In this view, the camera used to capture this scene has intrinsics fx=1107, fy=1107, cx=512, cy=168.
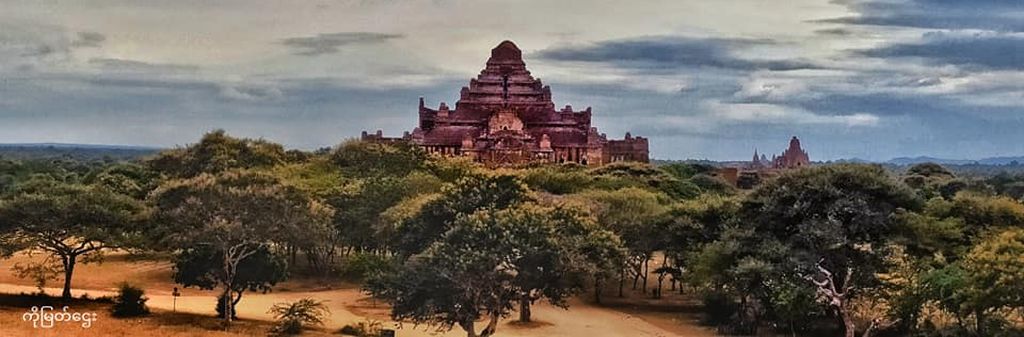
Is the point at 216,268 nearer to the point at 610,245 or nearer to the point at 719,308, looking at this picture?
the point at 610,245

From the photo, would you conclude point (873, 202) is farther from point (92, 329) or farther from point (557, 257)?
point (92, 329)

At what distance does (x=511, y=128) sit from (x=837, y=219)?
52.7 meters

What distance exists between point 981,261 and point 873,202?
6.09 meters

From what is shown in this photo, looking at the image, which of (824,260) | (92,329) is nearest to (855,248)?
(824,260)

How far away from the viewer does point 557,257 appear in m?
27.9

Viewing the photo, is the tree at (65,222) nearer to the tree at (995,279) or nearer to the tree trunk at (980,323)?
the tree at (995,279)

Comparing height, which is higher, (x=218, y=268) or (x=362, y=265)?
(x=218, y=268)

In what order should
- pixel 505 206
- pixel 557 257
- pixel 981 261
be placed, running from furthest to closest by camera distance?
pixel 505 206, pixel 557 257, pixel 981 261

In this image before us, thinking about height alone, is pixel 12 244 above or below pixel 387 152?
below

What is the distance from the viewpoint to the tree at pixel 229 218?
106 feet

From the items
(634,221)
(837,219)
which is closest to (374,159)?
(634,221)

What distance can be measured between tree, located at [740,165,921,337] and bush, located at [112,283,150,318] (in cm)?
1815

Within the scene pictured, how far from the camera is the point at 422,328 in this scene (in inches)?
1238

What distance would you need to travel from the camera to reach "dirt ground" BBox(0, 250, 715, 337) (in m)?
32.7
